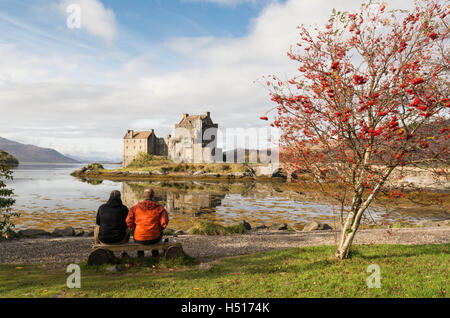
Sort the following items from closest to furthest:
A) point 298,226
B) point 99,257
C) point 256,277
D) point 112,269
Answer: point 256,277 < point 112,269 < point 99,257 < point 298,226

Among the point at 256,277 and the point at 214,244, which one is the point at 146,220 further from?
the point at 214,244

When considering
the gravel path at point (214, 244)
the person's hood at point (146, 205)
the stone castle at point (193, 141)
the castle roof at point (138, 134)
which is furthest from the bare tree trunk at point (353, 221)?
the castle roof at point (138, 134)

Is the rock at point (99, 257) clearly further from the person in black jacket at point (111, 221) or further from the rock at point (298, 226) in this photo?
the rock at point (298, 226)

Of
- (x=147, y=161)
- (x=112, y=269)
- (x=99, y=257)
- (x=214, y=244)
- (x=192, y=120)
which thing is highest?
(x=192, y=120)

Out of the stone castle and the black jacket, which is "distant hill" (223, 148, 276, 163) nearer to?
the stone castle

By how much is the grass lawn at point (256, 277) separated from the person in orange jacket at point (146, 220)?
836mm

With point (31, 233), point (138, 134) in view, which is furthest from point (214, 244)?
point (138, 134)

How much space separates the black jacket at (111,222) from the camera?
8.06m

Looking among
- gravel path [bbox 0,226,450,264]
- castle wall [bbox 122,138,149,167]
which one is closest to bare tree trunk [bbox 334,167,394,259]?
gravel path [bbox 0,226,450,264]

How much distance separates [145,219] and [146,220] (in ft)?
0.14

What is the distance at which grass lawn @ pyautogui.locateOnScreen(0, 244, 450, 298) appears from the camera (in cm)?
589

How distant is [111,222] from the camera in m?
8.09
